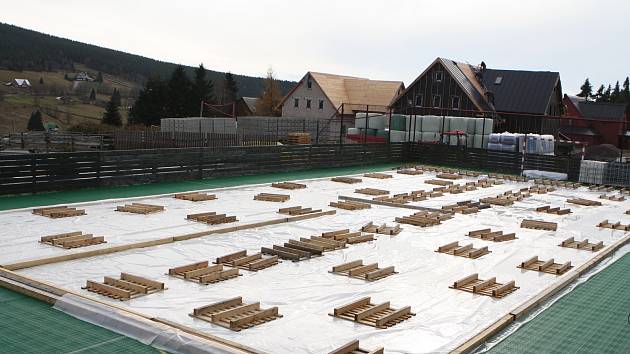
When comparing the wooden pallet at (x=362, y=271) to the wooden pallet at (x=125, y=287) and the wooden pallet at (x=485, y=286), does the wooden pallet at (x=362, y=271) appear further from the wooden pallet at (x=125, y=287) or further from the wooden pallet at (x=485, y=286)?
the wooden pallet at (x=125, y=287)

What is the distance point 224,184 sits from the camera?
67.5 feet

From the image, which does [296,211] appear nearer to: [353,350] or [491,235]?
[491,235]

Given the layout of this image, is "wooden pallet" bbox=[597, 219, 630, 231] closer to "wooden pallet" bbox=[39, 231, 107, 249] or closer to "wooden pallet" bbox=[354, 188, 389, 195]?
"wooden pallet" bbox=[354, 188, 389, 195]

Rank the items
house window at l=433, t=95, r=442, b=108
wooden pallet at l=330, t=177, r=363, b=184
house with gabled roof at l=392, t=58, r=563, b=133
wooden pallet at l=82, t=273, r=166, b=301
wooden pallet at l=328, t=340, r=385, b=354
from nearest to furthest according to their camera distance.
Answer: wooden pallet at l=328, t=340, r=385, b=354 → wooden pallet at l=82, t=273, r=166, b=301 → wooden pallet at l=330, t=177, r=363, b=184 → house with gabled roof at l=392, t=58, r=563, b=133 → house window at l=433, t=95, r=442, b=108

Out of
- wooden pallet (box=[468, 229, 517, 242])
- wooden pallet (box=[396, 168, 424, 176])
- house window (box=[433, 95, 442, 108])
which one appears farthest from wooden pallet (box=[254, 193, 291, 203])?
house window (box=[433, 95, 442, 108])

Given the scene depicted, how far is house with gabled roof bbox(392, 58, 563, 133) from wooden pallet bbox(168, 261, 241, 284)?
43022 millimetres

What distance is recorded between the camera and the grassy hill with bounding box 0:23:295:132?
274 feet

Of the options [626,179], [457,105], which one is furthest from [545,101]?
[626,179]

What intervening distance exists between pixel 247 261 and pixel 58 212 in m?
5.61

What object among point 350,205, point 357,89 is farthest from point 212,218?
point 357,89

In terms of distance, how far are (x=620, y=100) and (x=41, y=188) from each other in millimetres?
96208

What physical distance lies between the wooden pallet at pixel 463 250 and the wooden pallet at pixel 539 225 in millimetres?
3429

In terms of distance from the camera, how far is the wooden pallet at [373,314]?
25.2 feet

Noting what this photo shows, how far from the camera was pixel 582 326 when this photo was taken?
8.12m
